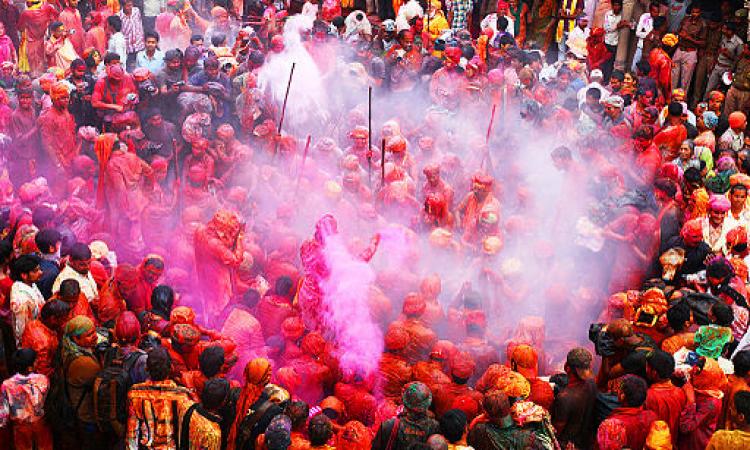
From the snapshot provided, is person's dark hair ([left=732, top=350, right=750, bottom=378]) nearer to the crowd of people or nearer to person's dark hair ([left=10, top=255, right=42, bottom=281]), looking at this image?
the crowd of people

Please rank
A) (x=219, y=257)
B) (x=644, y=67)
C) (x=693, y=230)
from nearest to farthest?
(x=219, y=257)
(x=693, y=230)
(x=644, y=67)

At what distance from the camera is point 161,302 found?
25.3 feet

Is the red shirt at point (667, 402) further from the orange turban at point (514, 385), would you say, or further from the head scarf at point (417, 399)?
the head scarf at point (417, 399)

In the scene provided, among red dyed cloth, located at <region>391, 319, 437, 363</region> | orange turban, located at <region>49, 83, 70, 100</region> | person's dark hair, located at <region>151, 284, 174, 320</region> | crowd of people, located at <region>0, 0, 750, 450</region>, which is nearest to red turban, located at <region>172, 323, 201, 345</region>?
crowd of people, located at <region>0, 0, 750, 450</region>

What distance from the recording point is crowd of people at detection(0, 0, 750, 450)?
6754 millimetres

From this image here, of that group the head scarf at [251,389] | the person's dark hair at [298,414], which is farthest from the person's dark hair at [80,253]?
the person's dark hair at [298,414]

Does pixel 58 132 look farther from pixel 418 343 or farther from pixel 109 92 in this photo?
pixel 418 343

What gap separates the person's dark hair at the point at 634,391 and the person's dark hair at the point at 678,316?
134cm

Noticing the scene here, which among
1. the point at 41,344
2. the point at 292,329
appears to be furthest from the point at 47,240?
the point at 292,329

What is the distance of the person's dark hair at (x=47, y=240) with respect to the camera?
27.1 feet

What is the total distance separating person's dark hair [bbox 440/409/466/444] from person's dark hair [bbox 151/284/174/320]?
9.00 ft

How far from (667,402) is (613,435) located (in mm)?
551

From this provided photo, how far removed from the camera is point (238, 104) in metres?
12.4

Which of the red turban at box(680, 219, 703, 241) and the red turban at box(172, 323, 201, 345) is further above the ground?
the red turban at box(680, 219, 703, 241)
